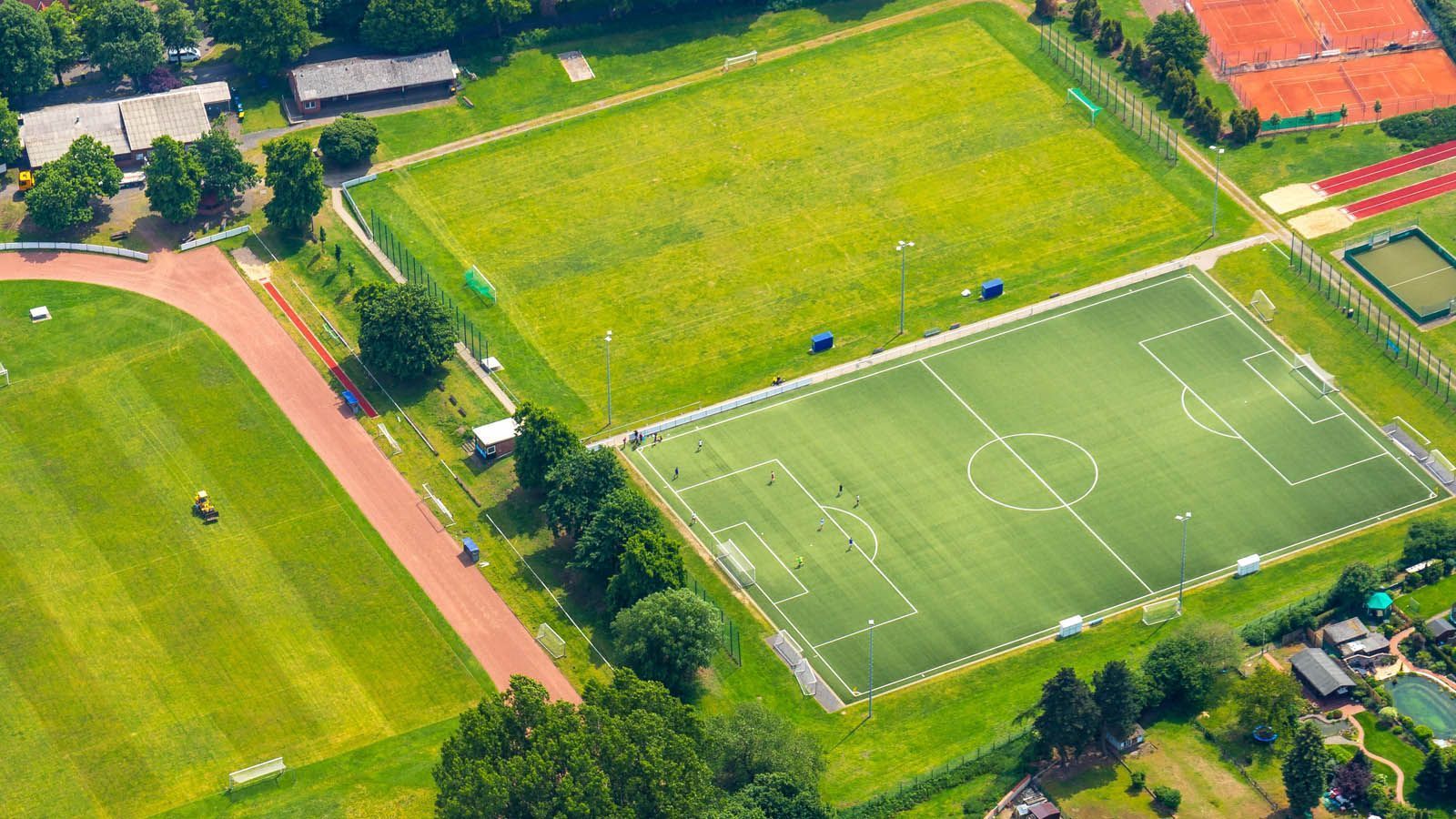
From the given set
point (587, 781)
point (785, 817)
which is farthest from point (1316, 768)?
point (587, 781)

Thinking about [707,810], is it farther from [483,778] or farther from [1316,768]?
[1316,768]

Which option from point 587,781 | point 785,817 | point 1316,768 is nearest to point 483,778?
point 587,781

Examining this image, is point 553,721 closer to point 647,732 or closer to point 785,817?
point 647,732

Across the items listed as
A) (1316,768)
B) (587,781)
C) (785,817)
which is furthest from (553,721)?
(1316,768)

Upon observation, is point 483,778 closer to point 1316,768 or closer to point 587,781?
Answer: point 587,781

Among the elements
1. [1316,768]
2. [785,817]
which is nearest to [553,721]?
[785,817]

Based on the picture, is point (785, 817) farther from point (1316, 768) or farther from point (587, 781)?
point (1316, 768)
